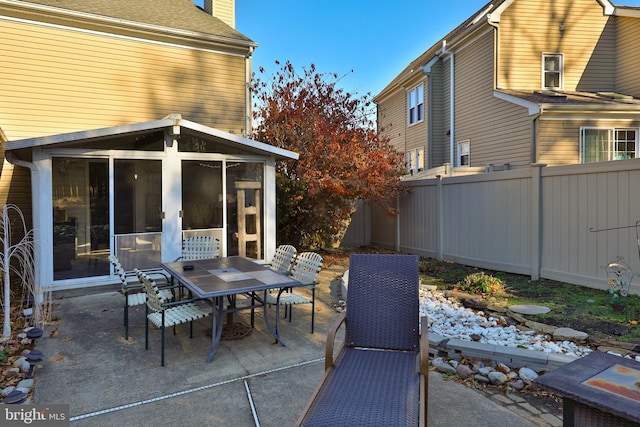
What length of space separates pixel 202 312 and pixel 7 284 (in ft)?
7.31

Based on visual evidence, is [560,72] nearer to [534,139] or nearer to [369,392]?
[534,139]

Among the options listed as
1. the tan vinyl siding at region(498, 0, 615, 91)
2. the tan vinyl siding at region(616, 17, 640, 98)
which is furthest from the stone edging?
the tan vinyl siding at region(616, 17, 640, 98)

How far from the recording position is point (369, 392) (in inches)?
99.4

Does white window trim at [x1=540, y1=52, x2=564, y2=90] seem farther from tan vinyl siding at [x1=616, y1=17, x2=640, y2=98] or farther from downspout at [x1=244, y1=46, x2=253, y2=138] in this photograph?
downspout at [x1=244, y1=46, x2=253, y2=138]

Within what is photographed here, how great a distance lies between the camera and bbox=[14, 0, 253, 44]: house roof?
8742 millimetres

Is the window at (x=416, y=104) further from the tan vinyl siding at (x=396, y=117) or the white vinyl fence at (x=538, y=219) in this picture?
the white vinyl fence at (x=538, y=219)

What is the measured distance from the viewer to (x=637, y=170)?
18.1 feet

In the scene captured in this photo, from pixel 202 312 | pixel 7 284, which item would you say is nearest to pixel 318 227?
pixel 202 312

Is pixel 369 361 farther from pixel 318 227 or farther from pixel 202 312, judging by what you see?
pixel 318 227

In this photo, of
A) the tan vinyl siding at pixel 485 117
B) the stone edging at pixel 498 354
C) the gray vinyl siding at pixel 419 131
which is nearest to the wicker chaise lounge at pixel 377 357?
the stone edging at pixel 498 354

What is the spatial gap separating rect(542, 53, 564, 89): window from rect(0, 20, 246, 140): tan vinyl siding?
949 centimetres

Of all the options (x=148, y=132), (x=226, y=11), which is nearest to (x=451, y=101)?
(x=226, y=11)

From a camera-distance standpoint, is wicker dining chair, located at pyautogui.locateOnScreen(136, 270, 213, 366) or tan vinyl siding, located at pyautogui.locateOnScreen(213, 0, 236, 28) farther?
tan vinyl siding, located at pyautogui.locateOnScreen(213, 0, 236, 28)

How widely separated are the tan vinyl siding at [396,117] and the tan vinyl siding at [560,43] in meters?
5.46
